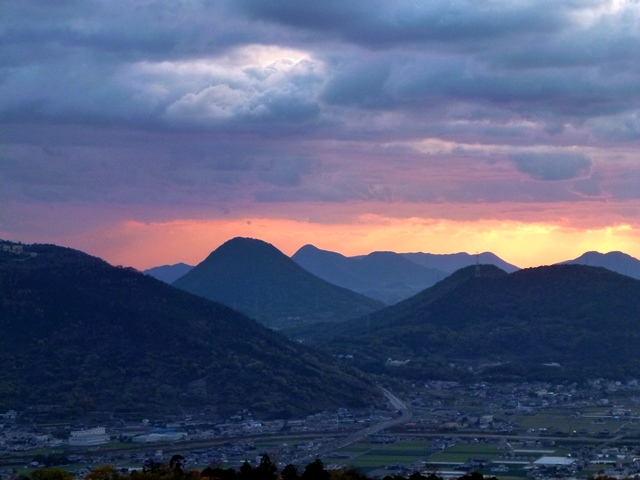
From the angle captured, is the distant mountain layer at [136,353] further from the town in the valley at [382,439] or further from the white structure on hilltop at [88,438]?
the white structure on hilltop at [88,438]

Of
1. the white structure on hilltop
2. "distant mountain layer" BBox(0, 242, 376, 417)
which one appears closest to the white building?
the white structure on hilltop

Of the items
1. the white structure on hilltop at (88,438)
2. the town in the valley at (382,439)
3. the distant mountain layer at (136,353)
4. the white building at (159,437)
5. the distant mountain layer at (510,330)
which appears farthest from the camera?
the distant mountain layer at (510,330)

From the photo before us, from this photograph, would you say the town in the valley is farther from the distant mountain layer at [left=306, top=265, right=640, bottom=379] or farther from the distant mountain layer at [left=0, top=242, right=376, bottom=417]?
the distant mountain layer at [left=306, top=265, right=640, bottom=379]

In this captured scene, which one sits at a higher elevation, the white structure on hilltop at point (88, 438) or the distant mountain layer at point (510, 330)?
the distant mountain layer at point (510, 330)

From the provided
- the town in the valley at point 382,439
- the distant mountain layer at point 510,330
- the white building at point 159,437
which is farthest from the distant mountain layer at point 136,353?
the distant mountain layer at point 510,330

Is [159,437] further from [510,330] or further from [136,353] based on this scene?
[510,330]

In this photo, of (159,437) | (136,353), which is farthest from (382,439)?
(136,353)
